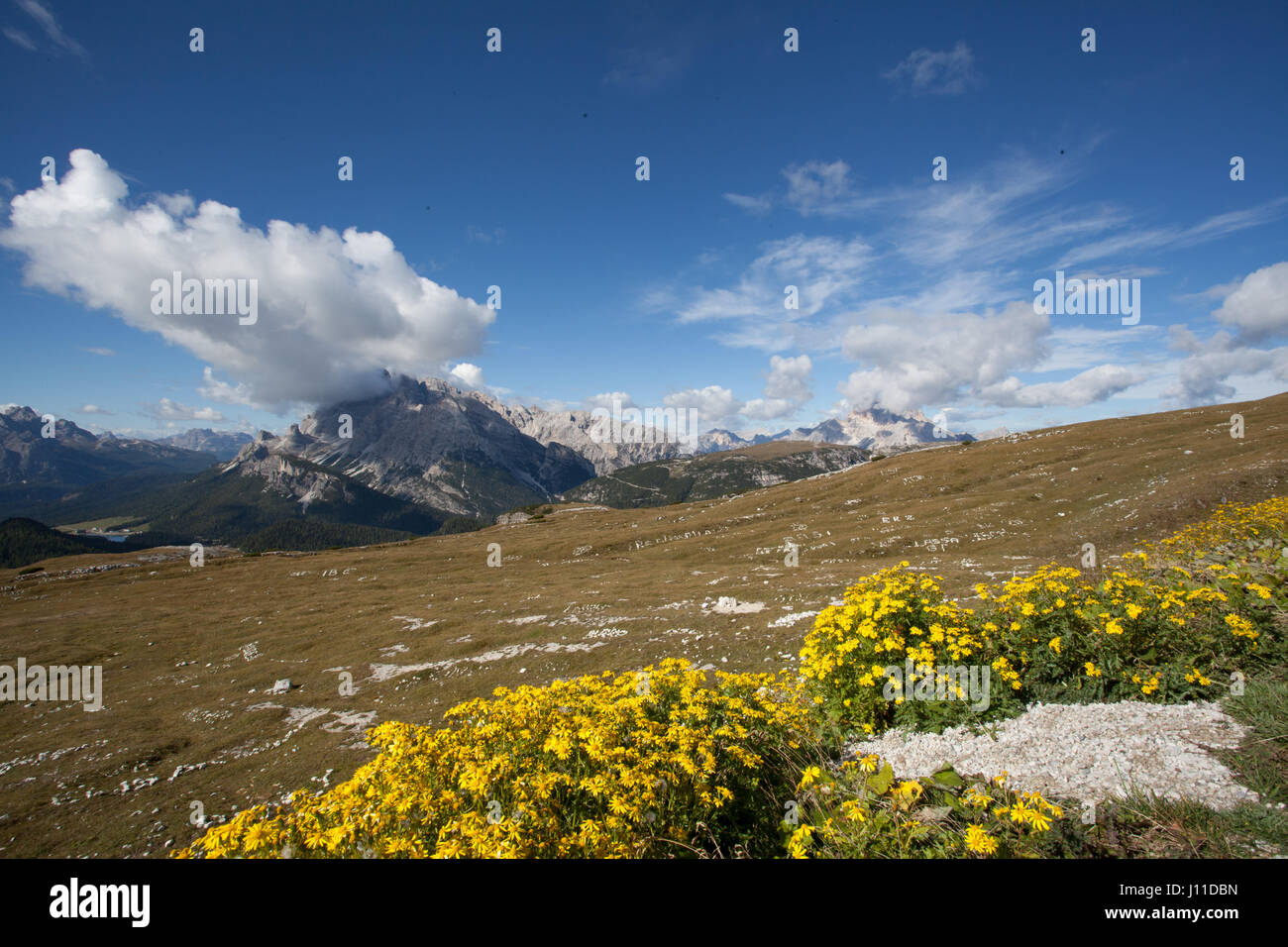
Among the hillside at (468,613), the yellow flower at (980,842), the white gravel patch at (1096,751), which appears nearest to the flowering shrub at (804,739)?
the yellow flower at (980,842)

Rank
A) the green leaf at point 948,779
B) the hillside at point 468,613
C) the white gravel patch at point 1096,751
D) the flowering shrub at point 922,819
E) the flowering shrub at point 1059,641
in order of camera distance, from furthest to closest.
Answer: the hillside at point 468,613 → the flowering shrub at point 1059,641 → the green leaf at point 948,779 → the white gravel patch at point 1096,751 → the flowering shrub at point 922,819

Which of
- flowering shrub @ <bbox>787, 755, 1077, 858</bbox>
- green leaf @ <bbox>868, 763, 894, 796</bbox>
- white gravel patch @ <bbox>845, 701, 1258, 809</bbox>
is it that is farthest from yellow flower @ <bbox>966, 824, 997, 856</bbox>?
white gravel patch @ <bbox>845, 701, 1258, 809</bbox>

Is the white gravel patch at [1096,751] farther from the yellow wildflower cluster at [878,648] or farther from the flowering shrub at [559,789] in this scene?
the flowering shrub at [559,789]

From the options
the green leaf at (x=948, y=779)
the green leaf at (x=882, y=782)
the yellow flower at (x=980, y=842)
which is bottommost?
the green leaf at (x=948, y=779)

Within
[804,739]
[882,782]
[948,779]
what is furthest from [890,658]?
[882,782]

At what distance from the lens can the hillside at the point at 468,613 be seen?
1850cm

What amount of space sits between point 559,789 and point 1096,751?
801 cm

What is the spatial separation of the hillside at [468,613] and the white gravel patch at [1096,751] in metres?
10.5

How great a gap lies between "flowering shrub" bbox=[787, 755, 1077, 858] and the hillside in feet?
39.5

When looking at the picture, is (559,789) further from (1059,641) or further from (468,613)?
(468,613)

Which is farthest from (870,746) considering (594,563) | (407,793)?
(594,563)

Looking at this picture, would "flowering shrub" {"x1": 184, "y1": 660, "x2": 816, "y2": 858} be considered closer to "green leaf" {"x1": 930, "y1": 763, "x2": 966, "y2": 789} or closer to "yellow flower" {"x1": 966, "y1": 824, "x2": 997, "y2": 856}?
"green leaf" {"x1": 930, "y1": 763, "x2": 966, "y2": 789}

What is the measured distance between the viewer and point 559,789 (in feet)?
22.1

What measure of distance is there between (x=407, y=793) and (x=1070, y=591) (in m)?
12.1
